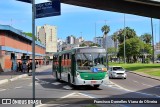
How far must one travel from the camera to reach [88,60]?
2644 centimetres

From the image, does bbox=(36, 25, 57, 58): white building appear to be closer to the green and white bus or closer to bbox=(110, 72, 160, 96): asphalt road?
bbox=(110, 72, 160, 96): asphalt road

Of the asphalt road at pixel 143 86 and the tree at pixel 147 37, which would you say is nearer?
the asphalt road at pixel 143 86

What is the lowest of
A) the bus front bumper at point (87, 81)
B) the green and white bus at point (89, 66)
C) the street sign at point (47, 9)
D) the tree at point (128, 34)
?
the bus front bumper at point (87, 81)

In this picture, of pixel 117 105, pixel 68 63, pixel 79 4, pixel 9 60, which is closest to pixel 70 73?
pixel 68 63

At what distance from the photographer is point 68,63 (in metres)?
29.0

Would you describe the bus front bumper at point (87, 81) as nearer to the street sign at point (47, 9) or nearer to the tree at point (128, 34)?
the street sign at point (47, 9)

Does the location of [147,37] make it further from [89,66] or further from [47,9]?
[47,9]

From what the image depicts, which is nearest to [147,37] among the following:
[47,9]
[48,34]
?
[48,34]

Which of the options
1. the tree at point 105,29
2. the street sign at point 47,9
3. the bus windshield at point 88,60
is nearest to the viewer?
the street sign at point 47,9

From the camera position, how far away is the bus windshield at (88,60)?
26.5m

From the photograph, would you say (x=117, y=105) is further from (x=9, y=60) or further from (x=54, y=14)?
(x=9, y=60)

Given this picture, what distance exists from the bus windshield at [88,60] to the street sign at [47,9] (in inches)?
640

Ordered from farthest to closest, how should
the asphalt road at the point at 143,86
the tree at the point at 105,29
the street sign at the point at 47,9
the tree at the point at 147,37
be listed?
the tree at the point at 147,37, the tree at the point at 105,29, the asphalt road at the point at 143,86, the street sign at the point at 47,9

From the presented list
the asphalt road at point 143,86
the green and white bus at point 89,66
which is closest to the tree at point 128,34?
the asphalt road at point 143,86
